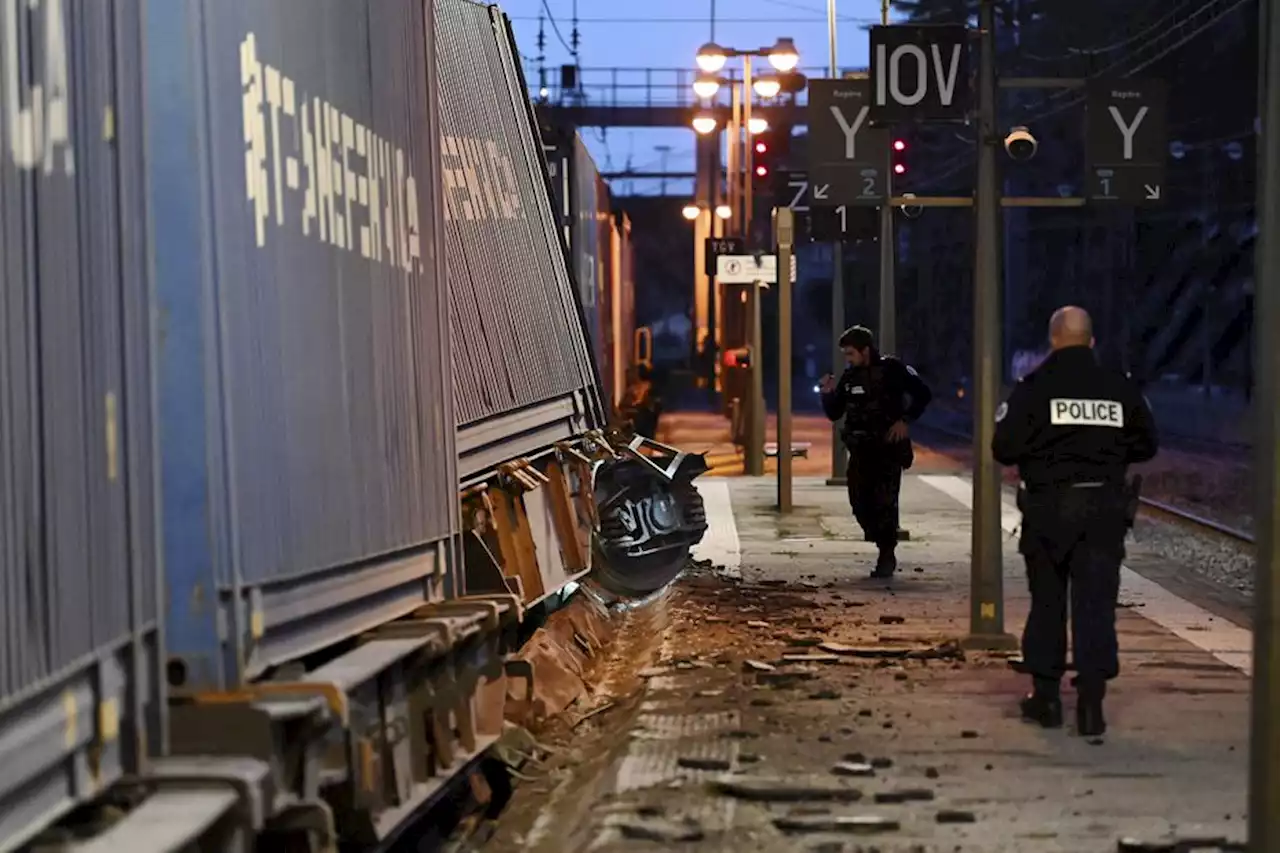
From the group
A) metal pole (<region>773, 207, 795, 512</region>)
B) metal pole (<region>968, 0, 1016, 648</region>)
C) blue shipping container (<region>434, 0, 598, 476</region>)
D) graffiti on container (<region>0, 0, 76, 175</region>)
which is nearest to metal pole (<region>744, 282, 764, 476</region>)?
metal pole (<region>773, 207, 795, 512</region>)

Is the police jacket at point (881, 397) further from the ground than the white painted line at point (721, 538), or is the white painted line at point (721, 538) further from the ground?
the police jacket at point (881, 397)

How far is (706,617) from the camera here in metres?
11.5

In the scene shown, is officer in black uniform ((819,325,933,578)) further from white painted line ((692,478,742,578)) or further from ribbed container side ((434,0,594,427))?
ribbed container side ((434,0,594,427))

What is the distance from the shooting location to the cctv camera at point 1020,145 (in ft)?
31.6

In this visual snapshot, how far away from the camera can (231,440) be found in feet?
15.2

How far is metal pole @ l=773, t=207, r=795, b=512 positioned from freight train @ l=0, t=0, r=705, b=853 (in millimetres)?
10465

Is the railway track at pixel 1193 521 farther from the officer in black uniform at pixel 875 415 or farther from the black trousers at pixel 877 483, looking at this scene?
the officer in black uniform at pixel 875 415

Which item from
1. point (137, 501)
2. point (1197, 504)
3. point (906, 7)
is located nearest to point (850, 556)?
point (1197, 504)

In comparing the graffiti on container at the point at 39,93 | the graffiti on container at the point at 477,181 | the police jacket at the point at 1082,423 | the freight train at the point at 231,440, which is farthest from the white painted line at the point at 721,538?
the graffiti on container at the point at 39,93

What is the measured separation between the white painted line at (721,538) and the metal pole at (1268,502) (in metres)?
8.79

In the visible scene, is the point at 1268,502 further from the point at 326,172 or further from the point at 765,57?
the point at 765,57

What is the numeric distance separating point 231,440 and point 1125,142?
7.29 meters

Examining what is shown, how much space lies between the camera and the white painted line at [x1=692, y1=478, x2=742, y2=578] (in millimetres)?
14461

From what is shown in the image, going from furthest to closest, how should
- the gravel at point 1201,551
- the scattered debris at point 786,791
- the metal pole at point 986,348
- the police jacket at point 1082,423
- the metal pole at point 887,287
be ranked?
the metal pole at point 887,287
the gravel at point 1201,551
the metal pole at point 986,348
the police jacket at point 1082,423
the scattered debris at point 786,791
